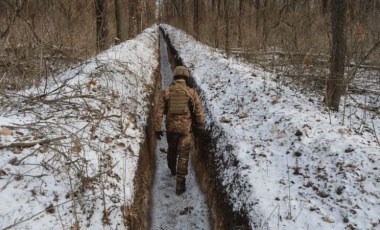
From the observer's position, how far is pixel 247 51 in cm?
952

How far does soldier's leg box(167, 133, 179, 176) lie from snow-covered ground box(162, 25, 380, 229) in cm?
73

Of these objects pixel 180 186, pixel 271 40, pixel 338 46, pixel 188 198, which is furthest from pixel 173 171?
pixel 271 40

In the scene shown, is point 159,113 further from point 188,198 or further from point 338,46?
point 338,46

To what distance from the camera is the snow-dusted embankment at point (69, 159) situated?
307 centimetres

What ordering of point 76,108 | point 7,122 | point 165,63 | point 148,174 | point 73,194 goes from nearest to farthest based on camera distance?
point 73,194 < point 7,122 < point 76,108 < point 148,174 < point 165,63

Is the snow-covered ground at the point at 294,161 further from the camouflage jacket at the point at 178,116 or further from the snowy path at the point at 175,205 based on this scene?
the snowy path at the point at 175,205

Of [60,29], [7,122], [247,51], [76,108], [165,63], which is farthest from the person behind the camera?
[165,63]

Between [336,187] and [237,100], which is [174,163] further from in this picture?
[336,187]

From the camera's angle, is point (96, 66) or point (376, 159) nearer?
point (376, 159)

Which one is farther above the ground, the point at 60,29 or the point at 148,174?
the point at 60,29

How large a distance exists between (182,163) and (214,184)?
0.69 meters

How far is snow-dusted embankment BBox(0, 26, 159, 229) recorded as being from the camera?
307 cm

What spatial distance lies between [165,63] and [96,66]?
9.50 meters

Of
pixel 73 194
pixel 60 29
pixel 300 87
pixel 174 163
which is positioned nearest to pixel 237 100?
pixel 300 87
